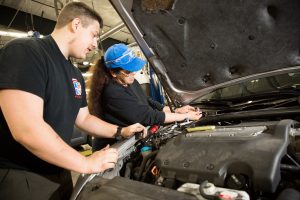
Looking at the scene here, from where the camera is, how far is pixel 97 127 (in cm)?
171

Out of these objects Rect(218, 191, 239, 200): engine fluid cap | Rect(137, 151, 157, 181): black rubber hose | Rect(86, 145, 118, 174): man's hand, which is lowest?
Rect(137, 151, 157, 181): black rubber hose

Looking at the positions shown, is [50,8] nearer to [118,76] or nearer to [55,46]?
[118,76]

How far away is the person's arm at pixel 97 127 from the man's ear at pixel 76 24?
1.87 feet

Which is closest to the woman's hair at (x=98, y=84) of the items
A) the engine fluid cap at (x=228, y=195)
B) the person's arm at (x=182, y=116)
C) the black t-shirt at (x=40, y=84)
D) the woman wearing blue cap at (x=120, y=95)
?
the woman wearing blue cap at (x=120, y=95)

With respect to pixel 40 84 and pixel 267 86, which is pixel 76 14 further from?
pixel 267 86

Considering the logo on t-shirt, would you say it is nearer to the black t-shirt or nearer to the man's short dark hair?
the black t-shirt

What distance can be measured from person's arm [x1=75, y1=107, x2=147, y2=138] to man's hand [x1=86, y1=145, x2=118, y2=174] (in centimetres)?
50

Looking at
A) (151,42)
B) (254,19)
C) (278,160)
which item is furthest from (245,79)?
(278,160)

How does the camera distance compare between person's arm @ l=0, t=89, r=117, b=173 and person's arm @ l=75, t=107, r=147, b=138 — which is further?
person's arm @ l=75, t=107, r=147, b=138

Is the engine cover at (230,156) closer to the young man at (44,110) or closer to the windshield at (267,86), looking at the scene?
the young man at (44,110)

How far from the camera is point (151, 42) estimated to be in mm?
1602

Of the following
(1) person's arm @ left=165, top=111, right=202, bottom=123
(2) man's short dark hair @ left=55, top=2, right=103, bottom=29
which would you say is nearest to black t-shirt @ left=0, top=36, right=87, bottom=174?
(2) man's short dark hair @ left=55, top=2, right=103, bottom=29

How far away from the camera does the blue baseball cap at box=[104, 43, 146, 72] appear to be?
184cm

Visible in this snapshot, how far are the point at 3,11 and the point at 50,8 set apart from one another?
2.91 ft
